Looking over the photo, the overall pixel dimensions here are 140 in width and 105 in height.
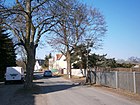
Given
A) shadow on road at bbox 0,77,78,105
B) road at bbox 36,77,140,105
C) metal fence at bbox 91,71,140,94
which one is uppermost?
metal fence at bbox 91,71,140,94

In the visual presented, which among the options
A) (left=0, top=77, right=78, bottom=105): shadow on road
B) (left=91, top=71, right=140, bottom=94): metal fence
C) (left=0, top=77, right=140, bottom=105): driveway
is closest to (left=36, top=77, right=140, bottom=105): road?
(left=0, top=77, right=140, bottom=105): driveway

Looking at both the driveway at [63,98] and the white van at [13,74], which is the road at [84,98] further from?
the white van at [13,74]

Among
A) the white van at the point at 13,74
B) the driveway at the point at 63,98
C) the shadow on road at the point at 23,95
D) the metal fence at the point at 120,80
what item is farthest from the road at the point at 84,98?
the white van at the point at 13,74

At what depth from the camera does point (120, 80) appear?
26297 millimetres

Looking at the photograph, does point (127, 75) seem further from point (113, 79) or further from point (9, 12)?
point (9, 12)

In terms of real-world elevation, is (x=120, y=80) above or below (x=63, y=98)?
above

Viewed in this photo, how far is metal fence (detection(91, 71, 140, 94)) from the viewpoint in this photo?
22173 millimetres

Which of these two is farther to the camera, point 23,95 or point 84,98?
point 23,95

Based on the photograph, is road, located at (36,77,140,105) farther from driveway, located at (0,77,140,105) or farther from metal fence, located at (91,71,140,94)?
metal fence, located at (91,71,140,94)

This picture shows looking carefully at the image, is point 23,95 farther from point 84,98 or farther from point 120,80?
point 120,80

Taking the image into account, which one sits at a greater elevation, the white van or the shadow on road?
the white van

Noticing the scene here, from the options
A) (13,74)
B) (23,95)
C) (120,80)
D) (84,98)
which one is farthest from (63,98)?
(13,74)

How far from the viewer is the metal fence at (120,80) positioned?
22.2 meters

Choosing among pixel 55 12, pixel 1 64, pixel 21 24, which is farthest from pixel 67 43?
pixel 55 12
